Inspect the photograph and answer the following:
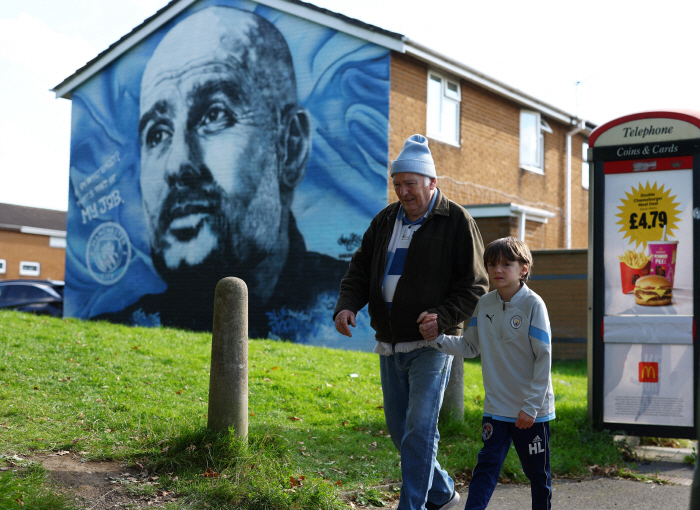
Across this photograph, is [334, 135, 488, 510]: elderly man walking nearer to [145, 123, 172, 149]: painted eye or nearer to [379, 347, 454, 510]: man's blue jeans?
[379, 347, 454, 510]: man's blue jeans

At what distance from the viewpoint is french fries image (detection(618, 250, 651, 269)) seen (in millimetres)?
7238

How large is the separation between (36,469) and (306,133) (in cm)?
1239

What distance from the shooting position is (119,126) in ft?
65.1

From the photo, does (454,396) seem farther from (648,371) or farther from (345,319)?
(345,319)

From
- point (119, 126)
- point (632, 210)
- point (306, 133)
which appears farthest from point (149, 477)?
point (119, 126)

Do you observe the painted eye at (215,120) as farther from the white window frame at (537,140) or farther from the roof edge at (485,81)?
the white window frame at (537,140)

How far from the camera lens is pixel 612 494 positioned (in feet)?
18.4

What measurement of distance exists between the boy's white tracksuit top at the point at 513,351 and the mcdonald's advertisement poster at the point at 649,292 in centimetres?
356

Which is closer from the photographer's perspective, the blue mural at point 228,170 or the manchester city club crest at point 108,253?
the blue mural at point 228,170

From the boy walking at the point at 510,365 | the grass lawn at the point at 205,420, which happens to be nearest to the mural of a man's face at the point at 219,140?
the grass lawn at the point at 205,420

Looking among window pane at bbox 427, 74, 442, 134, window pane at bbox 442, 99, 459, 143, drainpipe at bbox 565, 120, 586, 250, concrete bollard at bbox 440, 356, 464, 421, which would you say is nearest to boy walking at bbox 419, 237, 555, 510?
concrete bollard at bbox 440, 356, 464, 421

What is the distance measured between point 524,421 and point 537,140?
17.2 metres

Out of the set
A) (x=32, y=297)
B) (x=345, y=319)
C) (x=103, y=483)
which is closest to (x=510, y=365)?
(x=345, y=319)

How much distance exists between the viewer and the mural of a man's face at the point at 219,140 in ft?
54.6
